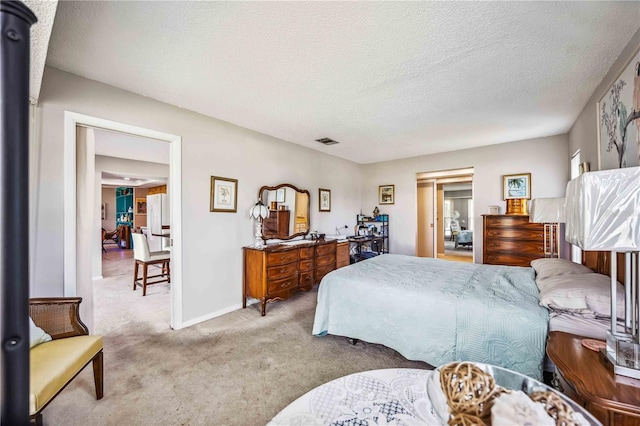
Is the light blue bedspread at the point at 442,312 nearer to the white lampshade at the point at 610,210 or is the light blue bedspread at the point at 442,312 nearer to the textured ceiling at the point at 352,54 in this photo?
the white lampshade at the point at 610,210

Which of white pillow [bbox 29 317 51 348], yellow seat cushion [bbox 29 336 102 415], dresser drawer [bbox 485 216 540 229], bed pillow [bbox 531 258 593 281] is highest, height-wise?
dresser drawer [bbox 485 216 540 229]

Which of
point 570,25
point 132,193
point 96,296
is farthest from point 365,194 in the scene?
point 132,193

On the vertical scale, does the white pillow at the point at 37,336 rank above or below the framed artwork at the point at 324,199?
below

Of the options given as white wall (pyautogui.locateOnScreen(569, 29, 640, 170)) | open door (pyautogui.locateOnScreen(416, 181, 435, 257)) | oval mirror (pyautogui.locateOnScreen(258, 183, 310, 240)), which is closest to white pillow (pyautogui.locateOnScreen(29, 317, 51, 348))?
oval mirror (pyautogui.locateOnScreen(258, 183, 310, 240))

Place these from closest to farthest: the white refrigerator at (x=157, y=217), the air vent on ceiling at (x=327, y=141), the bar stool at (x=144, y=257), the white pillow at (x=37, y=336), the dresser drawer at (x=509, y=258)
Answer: the white pillow at (x=37, y=336) < the dresser drawer at (x=509, y=258) < the bar stool at (x=144, y=257) < the air vent on ceiling at (x=327, y=141) < the white refrigerator at (x=157, y=217)

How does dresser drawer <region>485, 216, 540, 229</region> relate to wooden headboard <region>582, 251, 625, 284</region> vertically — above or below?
above

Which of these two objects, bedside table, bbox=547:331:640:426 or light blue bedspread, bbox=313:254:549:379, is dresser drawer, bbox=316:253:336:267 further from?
bedside table, bbox=547:331:640:426

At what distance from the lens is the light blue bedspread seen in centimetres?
168

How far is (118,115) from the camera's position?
2494 millimetres

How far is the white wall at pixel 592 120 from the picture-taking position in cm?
180

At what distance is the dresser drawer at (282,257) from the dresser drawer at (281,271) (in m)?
0.06

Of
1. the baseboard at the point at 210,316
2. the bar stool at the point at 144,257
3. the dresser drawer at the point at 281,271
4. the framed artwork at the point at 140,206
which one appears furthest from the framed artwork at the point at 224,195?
the framed artwork at the point at 140,206

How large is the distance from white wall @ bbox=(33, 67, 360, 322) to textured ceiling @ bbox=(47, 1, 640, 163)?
165 mm

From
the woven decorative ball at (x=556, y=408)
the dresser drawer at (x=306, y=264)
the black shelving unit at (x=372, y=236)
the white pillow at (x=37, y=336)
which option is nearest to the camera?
the woven decorative ball at (x=556, y=408)
